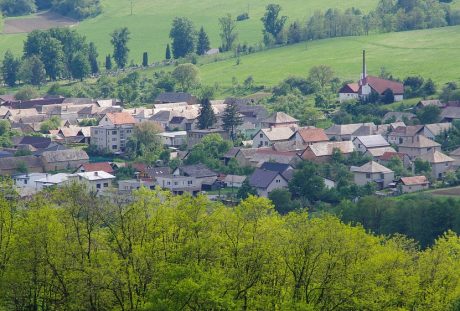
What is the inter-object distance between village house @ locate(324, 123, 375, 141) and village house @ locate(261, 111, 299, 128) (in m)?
3.17

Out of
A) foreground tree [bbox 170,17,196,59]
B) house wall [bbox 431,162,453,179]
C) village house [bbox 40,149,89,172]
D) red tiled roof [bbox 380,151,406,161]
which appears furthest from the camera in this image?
foreground tree [bbox 170,17,196,59]

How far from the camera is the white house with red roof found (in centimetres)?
6738

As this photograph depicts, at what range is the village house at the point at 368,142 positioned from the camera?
54719 mm

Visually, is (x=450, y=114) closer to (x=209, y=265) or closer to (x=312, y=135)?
(x=312, y=135)

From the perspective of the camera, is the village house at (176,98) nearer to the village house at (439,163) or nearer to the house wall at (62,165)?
the house wall at (62,165)

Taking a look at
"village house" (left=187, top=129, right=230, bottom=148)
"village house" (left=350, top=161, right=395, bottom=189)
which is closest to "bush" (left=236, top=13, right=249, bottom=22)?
"village house" (left=187, top=129, right=230, bottom=148)

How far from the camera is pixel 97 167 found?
52094 millimetres

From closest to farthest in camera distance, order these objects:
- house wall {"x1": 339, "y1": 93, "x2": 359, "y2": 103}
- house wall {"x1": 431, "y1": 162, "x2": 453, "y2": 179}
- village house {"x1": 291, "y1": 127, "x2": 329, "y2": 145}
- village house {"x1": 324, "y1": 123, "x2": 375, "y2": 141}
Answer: house wall {"x1": 431, "y1": 162, "x2": 453, "y2": 179} < village house {"x1": 291, "y1": 127, "x2": 329, "y2": 145} < village house {"x1": 324, "y1": 123, "x2": 375, "y2": 141} < house wall {"x1": 339, "y1": 93, "x2": 359, "y2": 103}

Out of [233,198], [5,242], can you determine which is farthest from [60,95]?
[5,242]

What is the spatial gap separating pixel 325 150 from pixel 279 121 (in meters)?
8.36

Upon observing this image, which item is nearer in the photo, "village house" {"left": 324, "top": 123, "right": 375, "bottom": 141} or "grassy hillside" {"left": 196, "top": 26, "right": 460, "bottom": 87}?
"village house" {"left": 324, "top": 123, "right": 375, "bottom": 141}

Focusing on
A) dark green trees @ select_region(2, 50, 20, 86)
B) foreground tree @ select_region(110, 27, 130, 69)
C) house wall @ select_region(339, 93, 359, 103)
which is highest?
foreground tree @ select_region(110, 27, 130, 69)

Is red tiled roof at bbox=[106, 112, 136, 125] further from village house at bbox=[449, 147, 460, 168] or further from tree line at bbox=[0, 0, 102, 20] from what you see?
tree line at bbox=[0, 0, 102, 20]

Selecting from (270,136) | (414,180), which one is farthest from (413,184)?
(270,136)
